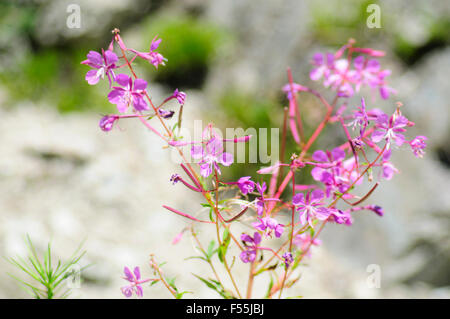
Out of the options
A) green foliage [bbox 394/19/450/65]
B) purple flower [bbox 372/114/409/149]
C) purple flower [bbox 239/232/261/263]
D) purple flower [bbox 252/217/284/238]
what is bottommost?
purple flower [bbox 239/232/261/263]

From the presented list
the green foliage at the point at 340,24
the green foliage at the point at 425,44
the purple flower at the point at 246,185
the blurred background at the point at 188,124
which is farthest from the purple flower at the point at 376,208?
the green foliage at the point at 425,44

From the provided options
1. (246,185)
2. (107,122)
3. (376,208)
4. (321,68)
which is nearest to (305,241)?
(376,208)

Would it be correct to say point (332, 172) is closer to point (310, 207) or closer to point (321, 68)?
point (310, 207)

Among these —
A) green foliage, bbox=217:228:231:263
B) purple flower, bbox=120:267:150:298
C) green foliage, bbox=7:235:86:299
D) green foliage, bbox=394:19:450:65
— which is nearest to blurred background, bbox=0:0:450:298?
green foliage, bbox=394:19:450:65

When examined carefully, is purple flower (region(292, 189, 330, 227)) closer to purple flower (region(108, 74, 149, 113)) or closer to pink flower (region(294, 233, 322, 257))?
pink flower (region(294, 233, 322, 257))

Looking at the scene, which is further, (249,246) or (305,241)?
(305,241)

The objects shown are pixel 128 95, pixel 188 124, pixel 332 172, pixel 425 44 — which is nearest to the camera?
pixel 128 95

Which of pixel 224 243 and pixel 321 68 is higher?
pixel 321 68
